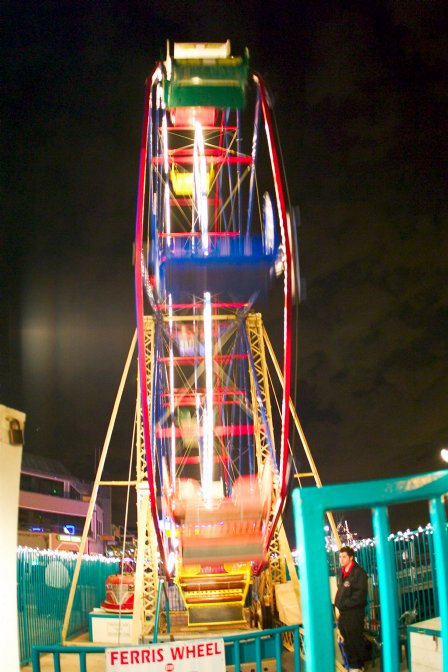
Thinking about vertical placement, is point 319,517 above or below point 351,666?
above

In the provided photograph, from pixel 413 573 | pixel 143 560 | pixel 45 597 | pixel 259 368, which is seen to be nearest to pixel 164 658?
pixel 413 573

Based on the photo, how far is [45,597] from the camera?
11141 millimetres

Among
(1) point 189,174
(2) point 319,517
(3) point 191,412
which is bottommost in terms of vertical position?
(2) point 319,517

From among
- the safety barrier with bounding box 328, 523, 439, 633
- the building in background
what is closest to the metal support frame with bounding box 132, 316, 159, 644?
the safety barrier with bounding box 328, 523, 439, 633

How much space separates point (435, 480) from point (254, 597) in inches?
461

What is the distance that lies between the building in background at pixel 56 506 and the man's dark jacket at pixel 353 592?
140 ft

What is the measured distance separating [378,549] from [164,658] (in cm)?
279

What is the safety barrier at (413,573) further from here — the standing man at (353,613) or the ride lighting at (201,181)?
the ride lighting at (201,181)

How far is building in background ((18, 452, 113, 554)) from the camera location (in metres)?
53.5

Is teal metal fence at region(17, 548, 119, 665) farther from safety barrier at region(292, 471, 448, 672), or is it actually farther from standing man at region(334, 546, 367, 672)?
safety barrier at region(292, 471, 448, 672)

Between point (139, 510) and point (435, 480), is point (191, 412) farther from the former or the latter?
point (435, 480)

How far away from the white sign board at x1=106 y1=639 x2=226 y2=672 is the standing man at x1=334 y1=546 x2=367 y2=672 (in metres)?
2.31

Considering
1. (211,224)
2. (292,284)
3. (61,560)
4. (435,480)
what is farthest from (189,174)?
(435,480)

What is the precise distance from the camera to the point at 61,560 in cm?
1252
